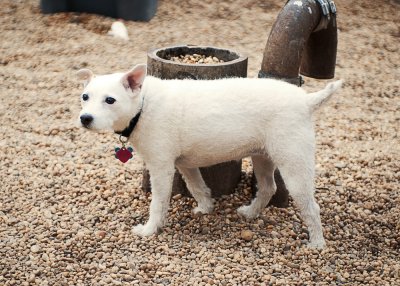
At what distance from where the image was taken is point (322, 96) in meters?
3.41

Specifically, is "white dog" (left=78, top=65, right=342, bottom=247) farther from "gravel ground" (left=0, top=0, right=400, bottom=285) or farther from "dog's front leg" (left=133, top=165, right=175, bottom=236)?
"gravel ground" (left=0, top=0, right=400, bottom=285)

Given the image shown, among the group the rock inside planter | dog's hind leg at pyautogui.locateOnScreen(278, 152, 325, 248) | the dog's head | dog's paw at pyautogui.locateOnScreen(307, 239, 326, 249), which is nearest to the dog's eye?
the dog's head

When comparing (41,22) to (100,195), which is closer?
(100,195)

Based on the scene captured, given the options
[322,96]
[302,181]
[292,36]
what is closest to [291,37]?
[292,36]

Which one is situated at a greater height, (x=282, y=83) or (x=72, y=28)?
(x=282, y=83)

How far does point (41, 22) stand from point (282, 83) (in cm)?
592

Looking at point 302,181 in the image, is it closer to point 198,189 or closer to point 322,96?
point 322,96

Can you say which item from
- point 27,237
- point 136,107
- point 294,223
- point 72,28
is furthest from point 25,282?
point 72,28

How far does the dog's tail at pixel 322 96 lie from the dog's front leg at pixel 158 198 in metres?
0.98

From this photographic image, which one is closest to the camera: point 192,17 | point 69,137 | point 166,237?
point 166,237

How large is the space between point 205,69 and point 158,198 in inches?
37.0

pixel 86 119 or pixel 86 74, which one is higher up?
pixel 86 74

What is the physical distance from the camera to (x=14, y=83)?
656cm

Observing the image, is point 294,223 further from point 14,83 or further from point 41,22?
point 41,22
